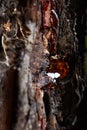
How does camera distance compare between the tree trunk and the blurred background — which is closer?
the tree trunk

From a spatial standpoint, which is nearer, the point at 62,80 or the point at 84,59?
the point at 62,80

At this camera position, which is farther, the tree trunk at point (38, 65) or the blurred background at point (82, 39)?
the blurred background at point (82, 39)

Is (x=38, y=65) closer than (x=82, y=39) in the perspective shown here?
Yes

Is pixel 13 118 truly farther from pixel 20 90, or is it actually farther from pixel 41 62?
pixel 41 62

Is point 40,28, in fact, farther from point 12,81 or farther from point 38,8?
point 12,81

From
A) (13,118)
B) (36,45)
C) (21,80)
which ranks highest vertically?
(36,45)

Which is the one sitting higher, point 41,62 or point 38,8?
point 38,8

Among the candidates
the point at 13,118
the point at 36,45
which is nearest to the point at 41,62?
the point at 36,45
